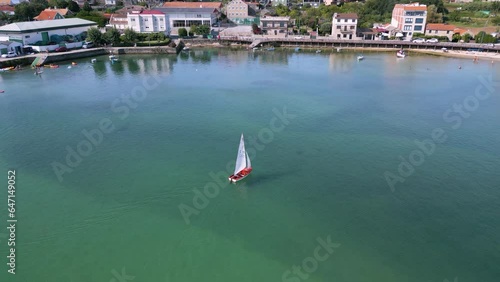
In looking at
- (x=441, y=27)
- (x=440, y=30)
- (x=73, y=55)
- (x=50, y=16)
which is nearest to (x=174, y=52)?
(x=73, y=55)

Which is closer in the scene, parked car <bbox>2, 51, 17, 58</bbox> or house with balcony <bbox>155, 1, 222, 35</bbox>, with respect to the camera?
parked car <bbox>2, 51, 17, 58</bbox>

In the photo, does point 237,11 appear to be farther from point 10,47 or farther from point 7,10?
point 7,10

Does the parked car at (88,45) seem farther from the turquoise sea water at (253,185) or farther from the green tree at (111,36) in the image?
the turquoise sea water at (253,185)

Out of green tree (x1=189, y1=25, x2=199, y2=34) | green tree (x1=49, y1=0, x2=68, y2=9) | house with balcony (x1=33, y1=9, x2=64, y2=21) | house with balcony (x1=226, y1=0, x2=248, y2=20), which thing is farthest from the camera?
green tree (x1=49, y1=0, x2=68, y2=9)

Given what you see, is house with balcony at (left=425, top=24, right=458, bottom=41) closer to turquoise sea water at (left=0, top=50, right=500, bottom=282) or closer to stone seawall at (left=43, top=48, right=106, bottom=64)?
turquoise sea water at (left=0, top=50, right=500, bottom=282)

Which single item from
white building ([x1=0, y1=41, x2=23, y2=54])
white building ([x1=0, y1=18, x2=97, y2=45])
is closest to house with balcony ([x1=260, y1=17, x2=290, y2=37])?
white building ([x1=0, y1=18, x2=97, y2=45])

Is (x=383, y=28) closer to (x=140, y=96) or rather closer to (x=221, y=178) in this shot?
(x=140, y=96)
